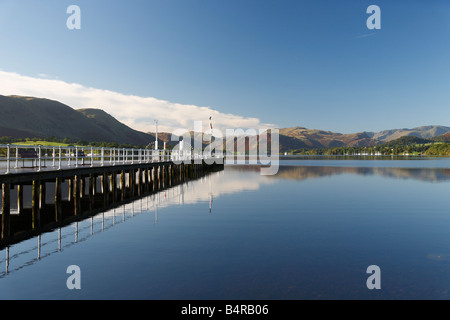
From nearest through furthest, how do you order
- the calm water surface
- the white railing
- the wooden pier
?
the calm water surface, the wooden pier, the white railing

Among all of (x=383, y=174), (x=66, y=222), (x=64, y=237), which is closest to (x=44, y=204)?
(x=66, y=222)

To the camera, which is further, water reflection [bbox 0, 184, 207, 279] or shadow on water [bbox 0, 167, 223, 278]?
shadow on water [bbox 0, 167, 223, 278]

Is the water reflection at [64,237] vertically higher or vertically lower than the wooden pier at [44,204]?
lower

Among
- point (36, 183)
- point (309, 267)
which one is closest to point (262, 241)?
point (309, 267)

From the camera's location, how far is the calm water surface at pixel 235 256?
12.3m

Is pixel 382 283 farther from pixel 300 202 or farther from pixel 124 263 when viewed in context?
pixel 300 202

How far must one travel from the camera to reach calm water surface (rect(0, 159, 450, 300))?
40.3 feet

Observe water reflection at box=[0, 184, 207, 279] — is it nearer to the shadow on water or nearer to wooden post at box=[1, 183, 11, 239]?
the shadow on water

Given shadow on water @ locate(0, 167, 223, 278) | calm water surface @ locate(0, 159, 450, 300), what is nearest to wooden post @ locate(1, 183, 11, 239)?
shadow on water @ locate(0, 167, 223, 278)

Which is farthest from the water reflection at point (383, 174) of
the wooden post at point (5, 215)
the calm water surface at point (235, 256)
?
the wooden post at point (5, 215)

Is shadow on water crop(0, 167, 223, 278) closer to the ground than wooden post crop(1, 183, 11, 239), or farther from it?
closer to the ground

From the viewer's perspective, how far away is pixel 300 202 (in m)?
36.8

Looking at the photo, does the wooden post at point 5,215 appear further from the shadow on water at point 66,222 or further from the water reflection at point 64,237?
the water reflection at point 64,237
